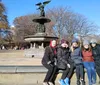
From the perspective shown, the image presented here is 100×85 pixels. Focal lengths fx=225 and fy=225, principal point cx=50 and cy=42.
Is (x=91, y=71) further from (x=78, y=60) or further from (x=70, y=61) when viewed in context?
(x=70, y=61)

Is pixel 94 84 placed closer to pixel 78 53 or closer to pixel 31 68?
pixel 78 53

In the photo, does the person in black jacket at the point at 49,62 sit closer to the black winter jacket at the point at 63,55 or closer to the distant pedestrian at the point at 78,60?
the black winter jacket at the point at 63,55

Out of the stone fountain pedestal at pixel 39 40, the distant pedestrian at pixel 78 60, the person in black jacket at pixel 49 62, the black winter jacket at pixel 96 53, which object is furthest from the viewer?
the stone fountain pedestal at pixel 39 40

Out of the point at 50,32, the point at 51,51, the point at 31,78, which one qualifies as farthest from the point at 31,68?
the point at 50,32

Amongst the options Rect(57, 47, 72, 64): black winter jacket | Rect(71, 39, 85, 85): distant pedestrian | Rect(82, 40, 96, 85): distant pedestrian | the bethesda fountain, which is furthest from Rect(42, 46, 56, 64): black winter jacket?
the bethesda fountain

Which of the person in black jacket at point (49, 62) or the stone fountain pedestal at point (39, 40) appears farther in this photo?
the stone fountain pedestal at point (39, 40)

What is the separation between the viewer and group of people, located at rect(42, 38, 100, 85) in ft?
26.1

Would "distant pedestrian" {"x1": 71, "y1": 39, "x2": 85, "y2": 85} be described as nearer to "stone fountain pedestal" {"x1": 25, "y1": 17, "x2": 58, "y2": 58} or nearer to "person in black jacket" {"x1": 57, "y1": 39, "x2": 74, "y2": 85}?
"person in black jacket" {"x1": 57, "y1": 39, "x2": 74, "y2": 85}

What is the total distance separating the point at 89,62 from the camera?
806 centimetres

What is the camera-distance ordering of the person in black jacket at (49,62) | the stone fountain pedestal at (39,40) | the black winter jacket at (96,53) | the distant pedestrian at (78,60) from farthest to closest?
the stone fountain pedestal at (39,40) → the black winter jacket at (96,53) → the distant pedestrian at (78,60) → the person in black jacket at (49,62)

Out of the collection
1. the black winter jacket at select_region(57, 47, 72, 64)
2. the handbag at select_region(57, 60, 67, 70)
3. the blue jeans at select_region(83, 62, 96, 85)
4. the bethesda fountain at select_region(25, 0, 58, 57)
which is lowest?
the blue jeans at select_region(83, 62, 96, 85)

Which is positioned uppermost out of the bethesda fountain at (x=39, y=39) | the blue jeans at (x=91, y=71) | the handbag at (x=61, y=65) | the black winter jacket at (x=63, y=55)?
the bethesda fountain at (x=39, y=39)

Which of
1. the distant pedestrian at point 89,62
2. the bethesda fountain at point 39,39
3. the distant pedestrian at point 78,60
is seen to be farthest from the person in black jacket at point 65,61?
the bethesda fountain at point 39,39

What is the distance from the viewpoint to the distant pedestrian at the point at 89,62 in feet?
26.1
